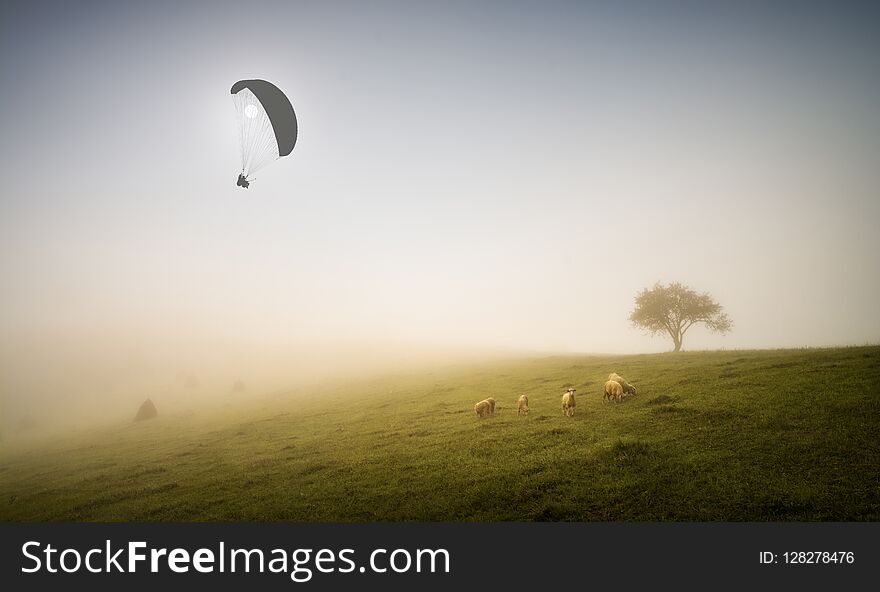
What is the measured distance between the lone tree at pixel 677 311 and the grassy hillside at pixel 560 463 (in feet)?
85.3

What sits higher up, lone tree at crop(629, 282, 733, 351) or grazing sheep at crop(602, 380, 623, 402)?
lone tree at crop(629, 282, 733, 351)

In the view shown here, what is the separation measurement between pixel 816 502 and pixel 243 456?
1162 inches

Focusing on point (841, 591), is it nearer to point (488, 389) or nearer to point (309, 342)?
point (488, 389)

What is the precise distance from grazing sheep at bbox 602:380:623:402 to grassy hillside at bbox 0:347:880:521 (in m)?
0.77

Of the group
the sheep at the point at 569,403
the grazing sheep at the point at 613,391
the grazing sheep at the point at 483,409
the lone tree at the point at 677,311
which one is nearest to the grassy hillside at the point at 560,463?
the sheep at the point at 569,403

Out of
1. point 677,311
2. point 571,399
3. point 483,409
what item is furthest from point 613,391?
point 677,311

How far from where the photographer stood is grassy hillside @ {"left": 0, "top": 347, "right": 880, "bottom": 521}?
36.9 ft

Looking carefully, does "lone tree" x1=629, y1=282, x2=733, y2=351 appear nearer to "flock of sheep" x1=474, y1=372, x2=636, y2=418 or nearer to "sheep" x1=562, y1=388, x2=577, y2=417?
"flock of sheep" x1=474, y1=372, x2=636, y2=418

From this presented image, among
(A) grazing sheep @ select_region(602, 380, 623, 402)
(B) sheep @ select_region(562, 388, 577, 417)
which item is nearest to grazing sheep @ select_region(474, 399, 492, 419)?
(B) sheep @ select_region(562, 388, 577, 417)

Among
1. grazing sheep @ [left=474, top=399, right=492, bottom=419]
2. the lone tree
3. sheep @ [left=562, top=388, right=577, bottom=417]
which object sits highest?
the lone tree

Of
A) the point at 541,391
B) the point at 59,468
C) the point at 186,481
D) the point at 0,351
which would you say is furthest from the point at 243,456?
the point at 0,351

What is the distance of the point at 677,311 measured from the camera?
5272 cm

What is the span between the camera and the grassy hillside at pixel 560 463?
11250mm

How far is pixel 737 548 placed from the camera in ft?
31.8
